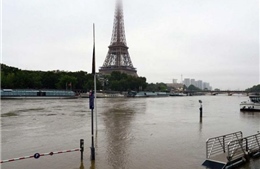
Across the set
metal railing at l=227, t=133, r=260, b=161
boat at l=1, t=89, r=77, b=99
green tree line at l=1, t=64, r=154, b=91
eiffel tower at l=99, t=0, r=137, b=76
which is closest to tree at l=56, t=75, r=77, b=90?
green tree line at l=1, t=64, r=154, b=91

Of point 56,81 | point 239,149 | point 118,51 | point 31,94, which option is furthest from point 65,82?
point 239,149

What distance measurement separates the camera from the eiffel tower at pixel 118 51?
166750mm

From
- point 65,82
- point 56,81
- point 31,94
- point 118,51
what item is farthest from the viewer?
point 118,51

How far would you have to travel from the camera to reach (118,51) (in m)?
166

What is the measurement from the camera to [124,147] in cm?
1525

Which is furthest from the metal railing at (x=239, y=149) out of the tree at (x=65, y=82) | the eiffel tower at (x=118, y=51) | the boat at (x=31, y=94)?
the eiffel tower at (x=118, y=51)

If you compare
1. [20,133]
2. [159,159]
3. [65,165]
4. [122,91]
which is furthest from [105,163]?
[122,91]

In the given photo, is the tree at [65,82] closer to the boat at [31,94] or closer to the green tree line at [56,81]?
the green tree line at [56,81]

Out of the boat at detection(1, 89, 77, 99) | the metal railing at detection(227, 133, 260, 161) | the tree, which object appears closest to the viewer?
the metal railing at detection(227, 133, 260, 161)

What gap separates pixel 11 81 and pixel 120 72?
237ft

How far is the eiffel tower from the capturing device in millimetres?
166750

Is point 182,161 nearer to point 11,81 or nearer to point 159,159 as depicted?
point 159,159

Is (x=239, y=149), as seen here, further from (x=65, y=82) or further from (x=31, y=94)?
(x=65, y=82)

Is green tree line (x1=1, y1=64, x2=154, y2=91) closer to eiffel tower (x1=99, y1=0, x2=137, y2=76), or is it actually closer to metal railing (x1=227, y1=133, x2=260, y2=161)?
eiffel tower (x1=99, y1=0, x2=137, y2=76)
